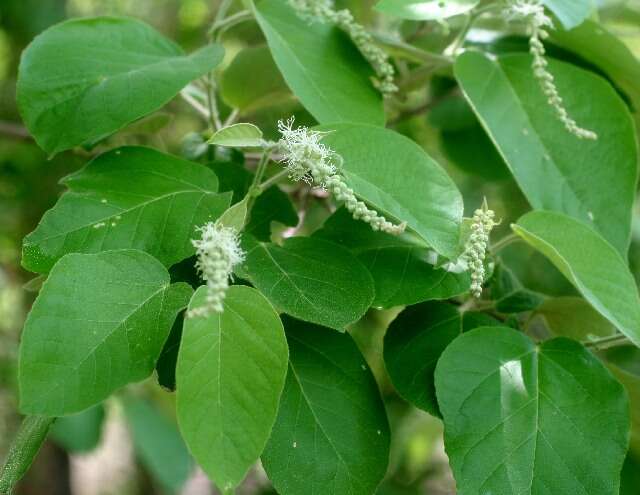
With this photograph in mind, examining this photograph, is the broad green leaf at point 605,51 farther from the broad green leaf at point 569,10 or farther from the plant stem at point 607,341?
the plant stem at point 607,341

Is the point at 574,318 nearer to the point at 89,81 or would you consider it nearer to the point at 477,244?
the point at 477,244

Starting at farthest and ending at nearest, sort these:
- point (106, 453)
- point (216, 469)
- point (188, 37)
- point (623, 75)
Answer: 1. point (106, 453)
2. point (188, 37)
3. point (623, 75)
4. point (216, 469)

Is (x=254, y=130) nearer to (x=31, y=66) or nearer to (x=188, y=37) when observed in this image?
(x=31, y=66)

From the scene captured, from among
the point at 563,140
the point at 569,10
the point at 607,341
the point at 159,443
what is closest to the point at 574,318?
the point at 607,341

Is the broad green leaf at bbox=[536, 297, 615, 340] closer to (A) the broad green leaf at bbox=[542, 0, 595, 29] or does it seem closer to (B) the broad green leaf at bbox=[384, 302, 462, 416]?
(B) the broad green leaf at bbox=[384, 302, 462, 416]

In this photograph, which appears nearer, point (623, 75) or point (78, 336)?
point (78, 336)

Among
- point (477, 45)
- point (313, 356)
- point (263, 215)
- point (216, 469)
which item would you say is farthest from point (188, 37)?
point (216, 469)

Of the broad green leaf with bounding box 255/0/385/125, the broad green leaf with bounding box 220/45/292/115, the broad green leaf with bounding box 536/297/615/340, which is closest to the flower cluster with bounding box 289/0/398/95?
the broad green leaf with bounding box 255/0/385/125
